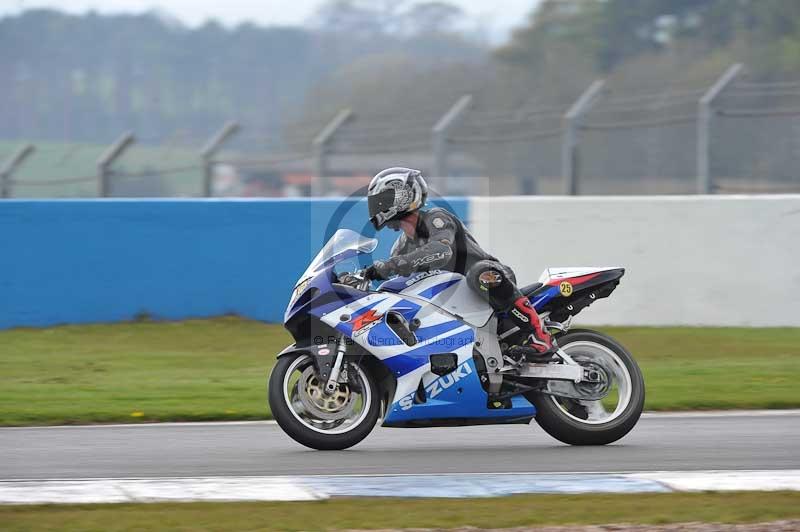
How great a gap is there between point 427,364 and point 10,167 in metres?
10.3

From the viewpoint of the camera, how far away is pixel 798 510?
600cm

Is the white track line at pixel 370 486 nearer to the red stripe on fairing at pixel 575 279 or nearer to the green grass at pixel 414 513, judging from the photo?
the green grass at pixel 414 513

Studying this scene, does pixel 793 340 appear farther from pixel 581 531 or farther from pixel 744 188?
pixel 581 531

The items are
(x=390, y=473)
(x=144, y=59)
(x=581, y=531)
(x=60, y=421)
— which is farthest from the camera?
(x=144, y=59)

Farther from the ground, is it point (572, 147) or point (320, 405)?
point (572, 147)

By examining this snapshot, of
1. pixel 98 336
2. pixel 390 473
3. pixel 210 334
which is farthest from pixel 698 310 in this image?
pixel 390 473

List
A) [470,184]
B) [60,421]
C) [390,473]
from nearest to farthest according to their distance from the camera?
[390,473] → [60,421] → [470,184]

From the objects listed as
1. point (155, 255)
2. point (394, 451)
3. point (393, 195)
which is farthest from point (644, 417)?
point (155, 255)

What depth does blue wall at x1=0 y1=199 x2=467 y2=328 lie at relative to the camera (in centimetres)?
1345

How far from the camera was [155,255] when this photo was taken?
13.6 metres

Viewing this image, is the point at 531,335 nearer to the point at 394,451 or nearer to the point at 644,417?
the point at 394,451

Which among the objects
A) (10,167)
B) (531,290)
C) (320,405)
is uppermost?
(10,167)

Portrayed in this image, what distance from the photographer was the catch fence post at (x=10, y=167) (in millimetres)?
16219

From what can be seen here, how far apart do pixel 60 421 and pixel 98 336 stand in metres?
4.21
